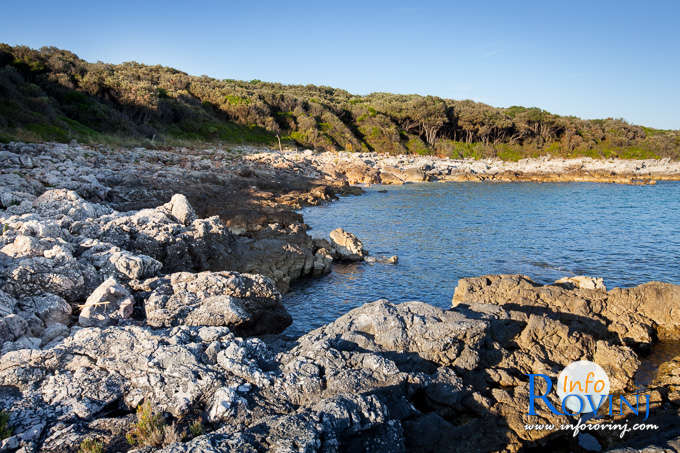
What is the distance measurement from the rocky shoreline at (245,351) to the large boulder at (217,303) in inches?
1.6

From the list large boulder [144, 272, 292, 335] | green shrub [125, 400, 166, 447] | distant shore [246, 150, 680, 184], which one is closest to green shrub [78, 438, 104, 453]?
green shrub [125, 400, 166, 447]

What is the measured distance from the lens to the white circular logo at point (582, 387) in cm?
814

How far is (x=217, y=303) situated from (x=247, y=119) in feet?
233

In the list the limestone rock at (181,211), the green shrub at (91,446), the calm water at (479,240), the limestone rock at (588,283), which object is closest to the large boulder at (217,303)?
the calm water at (479,240)

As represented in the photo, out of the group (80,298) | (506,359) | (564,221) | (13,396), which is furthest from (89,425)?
(564,221)

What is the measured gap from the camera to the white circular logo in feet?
26.7

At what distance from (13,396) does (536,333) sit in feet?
34.4

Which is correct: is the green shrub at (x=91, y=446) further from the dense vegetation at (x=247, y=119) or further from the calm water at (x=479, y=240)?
the dense vegetation at (x=247, y=119)

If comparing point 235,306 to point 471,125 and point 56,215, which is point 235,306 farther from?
point 471,125

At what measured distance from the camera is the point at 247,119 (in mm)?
76000

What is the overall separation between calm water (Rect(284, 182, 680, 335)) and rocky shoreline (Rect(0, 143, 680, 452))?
329 cm

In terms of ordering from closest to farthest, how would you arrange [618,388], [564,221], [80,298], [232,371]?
[232,371]
[618,388]
[80,298]
[564,221]

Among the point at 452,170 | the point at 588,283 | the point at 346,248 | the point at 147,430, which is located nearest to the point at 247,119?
the point at 452,170

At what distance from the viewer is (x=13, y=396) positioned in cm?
587
